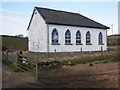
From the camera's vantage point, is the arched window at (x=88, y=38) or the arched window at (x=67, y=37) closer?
the arched window at (x=67, y=37)

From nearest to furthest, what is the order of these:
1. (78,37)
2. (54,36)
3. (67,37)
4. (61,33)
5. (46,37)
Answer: (46,37), (54,36), (61,33), (67,37), (78,37)

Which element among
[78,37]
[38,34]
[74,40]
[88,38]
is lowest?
[74,40]

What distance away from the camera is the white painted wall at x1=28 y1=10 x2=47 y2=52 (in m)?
26.8

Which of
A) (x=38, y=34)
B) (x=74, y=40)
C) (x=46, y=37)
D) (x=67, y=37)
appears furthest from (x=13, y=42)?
(x=46, y=37)

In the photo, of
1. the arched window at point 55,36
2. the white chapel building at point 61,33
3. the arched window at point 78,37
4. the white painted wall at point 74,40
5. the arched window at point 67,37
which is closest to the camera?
the white chapel building at point 61,33

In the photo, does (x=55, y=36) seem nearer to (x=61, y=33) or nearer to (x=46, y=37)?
(x=61, y=33)

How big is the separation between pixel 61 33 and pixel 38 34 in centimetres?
300

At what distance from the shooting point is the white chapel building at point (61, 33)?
26.7m

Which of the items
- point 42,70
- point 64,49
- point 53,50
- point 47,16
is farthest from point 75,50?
point 42,70

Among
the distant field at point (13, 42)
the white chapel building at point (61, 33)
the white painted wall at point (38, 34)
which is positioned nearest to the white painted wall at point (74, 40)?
the white chapel building at point (61, 33)

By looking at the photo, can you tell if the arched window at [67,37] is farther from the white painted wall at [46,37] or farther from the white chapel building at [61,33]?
the white painted wall at [46,37]

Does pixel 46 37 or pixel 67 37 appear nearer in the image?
pixel 46 37

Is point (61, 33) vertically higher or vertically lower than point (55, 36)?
higher

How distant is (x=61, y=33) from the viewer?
27.6 meters
